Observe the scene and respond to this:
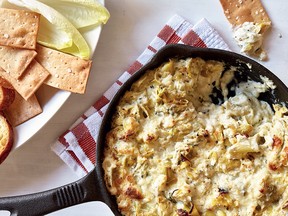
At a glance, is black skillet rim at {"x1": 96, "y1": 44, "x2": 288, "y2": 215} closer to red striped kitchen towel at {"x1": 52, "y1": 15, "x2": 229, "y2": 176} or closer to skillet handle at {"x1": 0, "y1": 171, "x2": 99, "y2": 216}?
skillet handle at {"x1": 0, "y1": 171, "x2": 99, "y2": 216}

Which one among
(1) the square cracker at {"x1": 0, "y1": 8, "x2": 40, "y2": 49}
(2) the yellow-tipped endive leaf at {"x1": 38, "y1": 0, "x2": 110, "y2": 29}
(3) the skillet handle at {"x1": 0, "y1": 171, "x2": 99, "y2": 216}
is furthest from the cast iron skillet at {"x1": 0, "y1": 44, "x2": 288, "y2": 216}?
(1) the square cracker at {"x1": 0, "y1": 8, "x2": 40, "y2": 49}

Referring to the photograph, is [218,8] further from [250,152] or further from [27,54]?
[27,54]

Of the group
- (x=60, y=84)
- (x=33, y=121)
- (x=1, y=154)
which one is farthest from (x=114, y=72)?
(x=1, y=154)

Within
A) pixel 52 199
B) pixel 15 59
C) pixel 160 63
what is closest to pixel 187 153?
pixel 160 63

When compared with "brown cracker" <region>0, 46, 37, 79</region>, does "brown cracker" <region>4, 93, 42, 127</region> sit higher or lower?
lower

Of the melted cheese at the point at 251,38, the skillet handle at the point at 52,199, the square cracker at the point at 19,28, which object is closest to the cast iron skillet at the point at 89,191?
the skillet handle at the point at 52,199

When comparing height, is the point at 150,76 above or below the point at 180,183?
above
